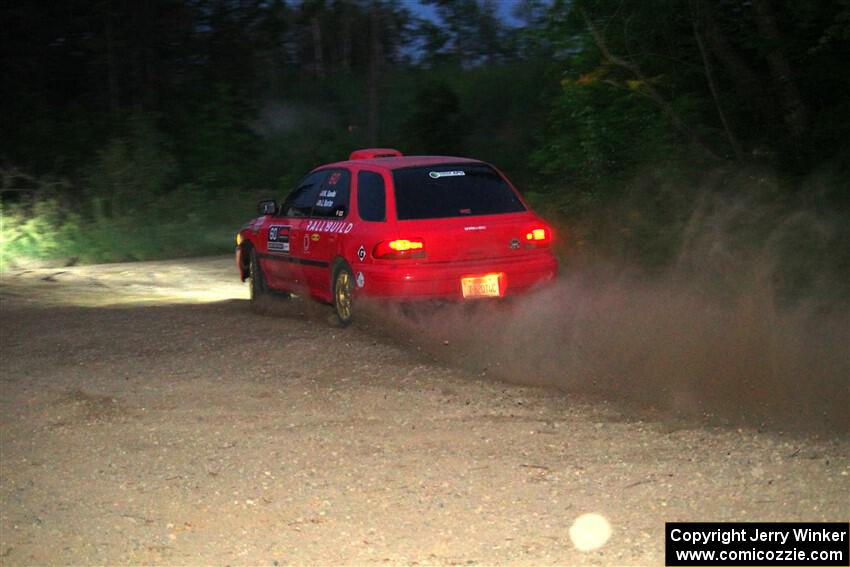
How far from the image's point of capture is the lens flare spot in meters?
5.37

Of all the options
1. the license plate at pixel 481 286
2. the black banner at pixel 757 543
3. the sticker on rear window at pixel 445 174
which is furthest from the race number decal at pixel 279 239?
the black banner at pixel 757 543

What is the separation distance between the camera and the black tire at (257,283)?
1302 cm

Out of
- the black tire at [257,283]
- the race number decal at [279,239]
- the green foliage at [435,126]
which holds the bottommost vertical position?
the black tire at [257,283]

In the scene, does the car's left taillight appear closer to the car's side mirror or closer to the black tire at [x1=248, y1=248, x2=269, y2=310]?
the car's side mirror

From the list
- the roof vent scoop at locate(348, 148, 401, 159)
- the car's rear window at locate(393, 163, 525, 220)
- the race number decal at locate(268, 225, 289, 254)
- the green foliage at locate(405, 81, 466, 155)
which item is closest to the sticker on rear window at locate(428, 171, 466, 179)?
the car's rear window at locate(393, 163, 525, 220)

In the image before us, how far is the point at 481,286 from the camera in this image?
10.6m

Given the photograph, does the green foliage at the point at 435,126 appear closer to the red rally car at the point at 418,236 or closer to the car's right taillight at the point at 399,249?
the red rally car at the point at 418,236

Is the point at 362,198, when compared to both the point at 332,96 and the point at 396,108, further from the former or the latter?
the point at 332,96

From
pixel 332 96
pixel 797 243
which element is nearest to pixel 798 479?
pixel 797 243

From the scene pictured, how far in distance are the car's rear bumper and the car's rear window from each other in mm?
513

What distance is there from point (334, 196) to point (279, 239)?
3.93ft

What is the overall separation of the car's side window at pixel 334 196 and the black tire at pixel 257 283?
4.81 ft

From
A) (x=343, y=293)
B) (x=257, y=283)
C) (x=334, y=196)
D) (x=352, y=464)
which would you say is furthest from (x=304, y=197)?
(x=352, y=464)

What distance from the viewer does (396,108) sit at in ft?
155
